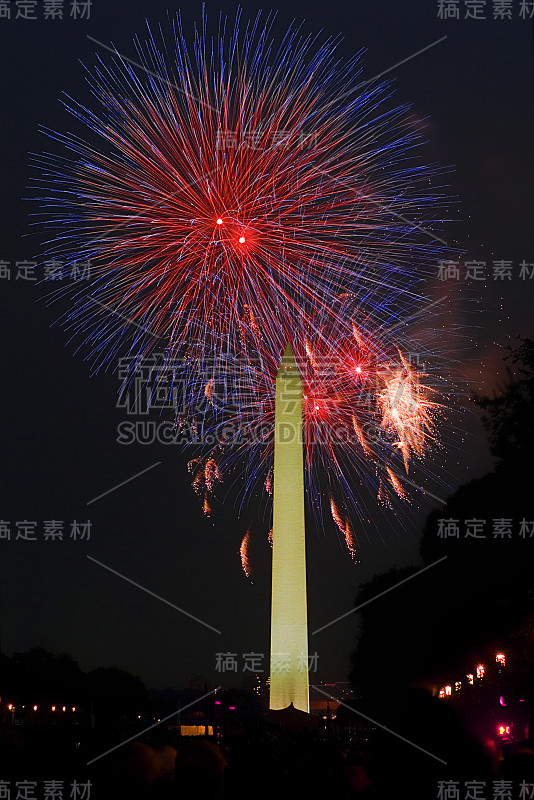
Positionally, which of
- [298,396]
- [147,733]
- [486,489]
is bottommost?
[147,733]

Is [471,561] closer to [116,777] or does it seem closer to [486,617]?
[486,617]

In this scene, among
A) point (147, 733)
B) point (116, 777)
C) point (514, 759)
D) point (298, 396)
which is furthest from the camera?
point (298, 396)

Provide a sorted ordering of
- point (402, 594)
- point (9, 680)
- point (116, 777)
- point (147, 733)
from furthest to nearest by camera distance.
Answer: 1. point (9, 680)
2. point (402, 594)
3. point (147, 733)
4. point (116, 777)

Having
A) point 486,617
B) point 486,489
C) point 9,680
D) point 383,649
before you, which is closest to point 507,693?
point 486,617

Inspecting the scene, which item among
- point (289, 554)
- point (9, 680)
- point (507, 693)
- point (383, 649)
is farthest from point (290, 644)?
point (9, 680)

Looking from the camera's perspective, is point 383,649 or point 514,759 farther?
point 383,649

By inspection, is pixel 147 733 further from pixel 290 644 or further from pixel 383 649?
pixel 383 649

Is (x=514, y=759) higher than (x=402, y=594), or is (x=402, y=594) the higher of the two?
(x=402, y=594)

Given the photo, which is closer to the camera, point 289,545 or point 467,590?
point 289,545

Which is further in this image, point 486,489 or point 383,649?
point 383,649
